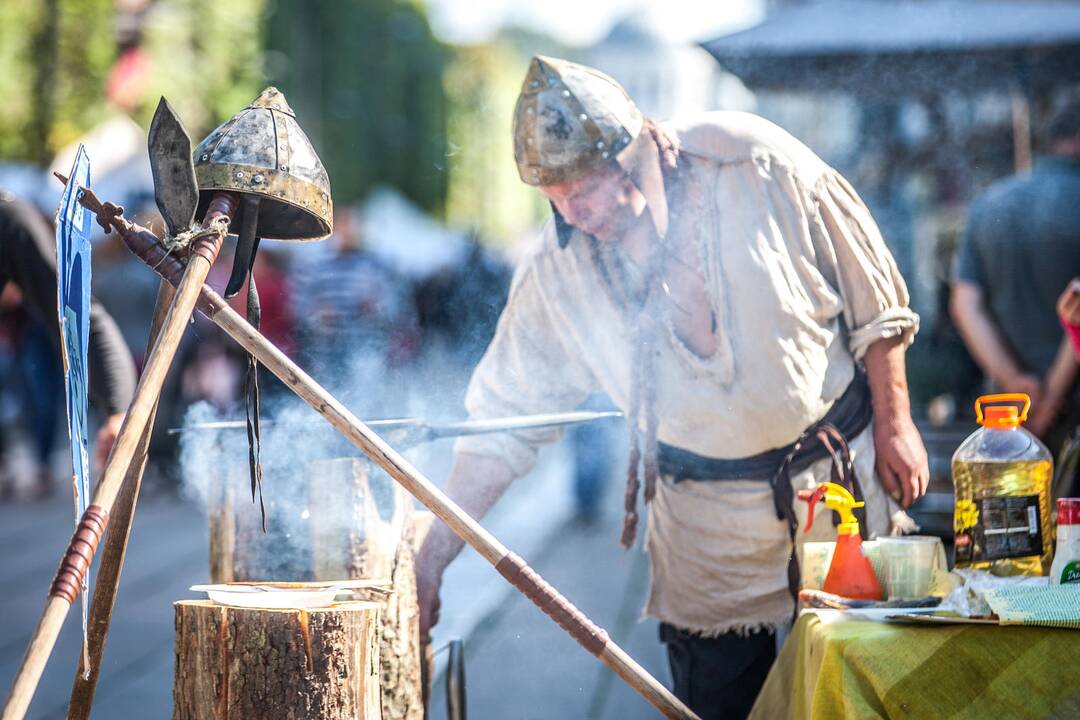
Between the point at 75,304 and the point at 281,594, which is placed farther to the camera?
the point at 281,594

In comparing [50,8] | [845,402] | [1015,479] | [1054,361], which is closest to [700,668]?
[845,402]

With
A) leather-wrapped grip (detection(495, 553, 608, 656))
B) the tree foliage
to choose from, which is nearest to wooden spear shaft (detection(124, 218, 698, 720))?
leather-wrapped grip (detection(495, 553, 608, 656))

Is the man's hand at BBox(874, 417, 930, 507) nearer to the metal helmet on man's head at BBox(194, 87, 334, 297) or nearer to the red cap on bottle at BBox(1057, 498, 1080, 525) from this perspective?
the red cap on bottle at BBox(1057, 498, 1080, 525)

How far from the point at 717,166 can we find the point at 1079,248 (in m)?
2.75

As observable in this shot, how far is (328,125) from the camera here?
32.5m

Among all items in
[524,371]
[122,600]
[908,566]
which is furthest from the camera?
[122,600]

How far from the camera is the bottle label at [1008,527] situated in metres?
2.44

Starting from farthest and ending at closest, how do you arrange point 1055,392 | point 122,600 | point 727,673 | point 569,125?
point 122,600
point 1055,392
point 727,673
point 569,125

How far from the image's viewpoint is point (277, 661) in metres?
2.44

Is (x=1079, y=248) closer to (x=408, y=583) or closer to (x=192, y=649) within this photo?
(x=408, y=583)

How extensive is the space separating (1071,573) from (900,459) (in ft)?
2.42

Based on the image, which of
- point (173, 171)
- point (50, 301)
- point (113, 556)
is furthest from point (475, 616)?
point (173, 171)

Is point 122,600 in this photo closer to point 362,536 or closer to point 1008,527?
point 362,536

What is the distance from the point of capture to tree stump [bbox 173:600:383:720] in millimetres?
2436
